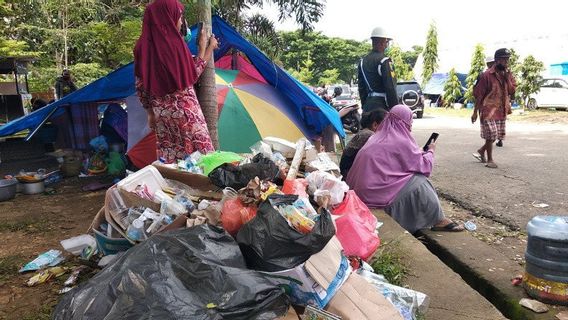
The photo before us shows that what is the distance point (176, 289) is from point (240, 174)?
4.31ft

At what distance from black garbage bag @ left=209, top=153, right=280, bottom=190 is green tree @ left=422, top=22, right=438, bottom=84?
2596cm

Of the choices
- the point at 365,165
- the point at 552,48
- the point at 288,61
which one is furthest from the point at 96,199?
the point at 288,61

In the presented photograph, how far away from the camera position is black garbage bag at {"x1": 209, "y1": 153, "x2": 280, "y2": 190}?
9.05ft

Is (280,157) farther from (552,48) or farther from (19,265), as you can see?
(552,48)

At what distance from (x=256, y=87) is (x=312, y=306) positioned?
3.89 meters

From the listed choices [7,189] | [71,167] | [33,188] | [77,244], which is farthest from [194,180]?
[71,167]

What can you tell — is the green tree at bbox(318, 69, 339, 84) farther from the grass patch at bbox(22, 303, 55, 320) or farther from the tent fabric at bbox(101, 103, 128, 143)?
the grass patch at bbox(22, 303, 55, 320)

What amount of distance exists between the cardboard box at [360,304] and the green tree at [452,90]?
68.3 ft

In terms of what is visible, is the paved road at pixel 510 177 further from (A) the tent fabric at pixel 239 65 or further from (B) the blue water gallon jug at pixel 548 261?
(A) the tent fabric at pixel 239 65

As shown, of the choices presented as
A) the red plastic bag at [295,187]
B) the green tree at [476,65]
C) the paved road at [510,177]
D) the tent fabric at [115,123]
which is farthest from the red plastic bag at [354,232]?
the green tree at [476,65]

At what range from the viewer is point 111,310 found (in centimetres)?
149

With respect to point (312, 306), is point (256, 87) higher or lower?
higher

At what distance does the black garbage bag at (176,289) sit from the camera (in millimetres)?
1473

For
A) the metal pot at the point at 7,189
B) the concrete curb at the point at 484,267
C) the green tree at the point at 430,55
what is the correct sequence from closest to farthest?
the concrete curb at the point at 484,267
the metal pot at the point at 7,189
the green tree at the point at 430,55
